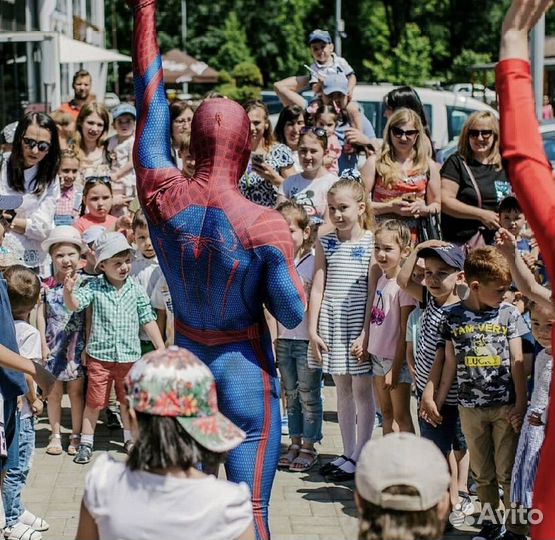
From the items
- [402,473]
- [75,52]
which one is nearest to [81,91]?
[75,52]

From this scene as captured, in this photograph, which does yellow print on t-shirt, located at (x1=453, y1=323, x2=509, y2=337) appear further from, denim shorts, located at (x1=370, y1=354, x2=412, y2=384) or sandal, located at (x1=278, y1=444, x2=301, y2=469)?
sandal, located at (x1=278, y1=444, x2=301, y2=469)

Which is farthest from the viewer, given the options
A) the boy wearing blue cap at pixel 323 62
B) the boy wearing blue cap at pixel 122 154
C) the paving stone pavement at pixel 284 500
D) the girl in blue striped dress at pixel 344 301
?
the boy wearing blue cap at pixel 323 62

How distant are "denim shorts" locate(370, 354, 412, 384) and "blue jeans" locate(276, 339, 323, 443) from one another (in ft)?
1.76

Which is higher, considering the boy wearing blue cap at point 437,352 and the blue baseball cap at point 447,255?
the blue baseball cap at point 447,255

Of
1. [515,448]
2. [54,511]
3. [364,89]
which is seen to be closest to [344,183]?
[515,448]

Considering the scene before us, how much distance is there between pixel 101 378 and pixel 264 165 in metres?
2.34

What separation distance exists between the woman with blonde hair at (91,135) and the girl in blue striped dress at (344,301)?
12.0ft

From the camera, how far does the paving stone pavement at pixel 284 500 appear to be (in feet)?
19.7

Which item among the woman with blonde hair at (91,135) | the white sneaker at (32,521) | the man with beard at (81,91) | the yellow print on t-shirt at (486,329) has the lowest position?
the white sneaker at (32,521)

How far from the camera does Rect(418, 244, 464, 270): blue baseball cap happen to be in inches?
232

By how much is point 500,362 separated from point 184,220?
2018mm

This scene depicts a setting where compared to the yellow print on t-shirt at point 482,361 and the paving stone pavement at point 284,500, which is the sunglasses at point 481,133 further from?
the yellow print on t-shirt at point 482,361

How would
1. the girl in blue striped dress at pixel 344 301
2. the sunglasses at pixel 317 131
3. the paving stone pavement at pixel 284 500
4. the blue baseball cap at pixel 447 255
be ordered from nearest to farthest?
1. the blue baseball cap at pixel 447 255
2. the paving stone pavement at pixel 284 500
3. the girl in blue striped dress at pixel 344 301
4. the sunglasses at pixel 317 131

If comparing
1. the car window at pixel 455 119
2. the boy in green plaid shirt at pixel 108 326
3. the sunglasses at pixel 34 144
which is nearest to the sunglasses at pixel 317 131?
the boy in green plaid shirt at pixel 108 326
